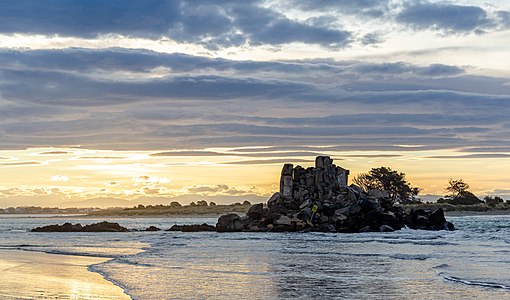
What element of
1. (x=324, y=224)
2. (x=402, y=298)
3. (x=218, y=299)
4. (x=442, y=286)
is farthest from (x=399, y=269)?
(x=324, y=224)

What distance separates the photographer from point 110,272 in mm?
30062

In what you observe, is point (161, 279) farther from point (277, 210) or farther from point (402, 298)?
point (277, 210)

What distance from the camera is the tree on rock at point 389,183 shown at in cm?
15350

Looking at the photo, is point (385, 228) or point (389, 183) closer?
point (385, 228)

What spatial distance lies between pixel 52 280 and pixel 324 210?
170ft

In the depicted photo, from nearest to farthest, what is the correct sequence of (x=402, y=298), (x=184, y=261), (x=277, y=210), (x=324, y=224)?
(x=402, y=298) → (x=184, y=261) → (x=324, y=224) → (x=277, y=210)

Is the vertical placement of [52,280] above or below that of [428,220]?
below

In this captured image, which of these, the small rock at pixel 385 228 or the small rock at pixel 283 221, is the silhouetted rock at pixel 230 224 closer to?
the small rock at pixel 283 221

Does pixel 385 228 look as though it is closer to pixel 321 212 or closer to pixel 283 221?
pixel 321 212

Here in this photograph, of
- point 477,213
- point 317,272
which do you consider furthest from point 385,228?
point 477,213

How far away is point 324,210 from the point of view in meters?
76.5

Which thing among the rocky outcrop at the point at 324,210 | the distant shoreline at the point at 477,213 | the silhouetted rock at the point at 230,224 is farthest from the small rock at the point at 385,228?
the distant shoreline at the point at 477,213

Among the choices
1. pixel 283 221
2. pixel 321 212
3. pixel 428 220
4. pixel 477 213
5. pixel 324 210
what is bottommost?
pixel 428 220

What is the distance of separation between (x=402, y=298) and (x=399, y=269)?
28.0 ft
